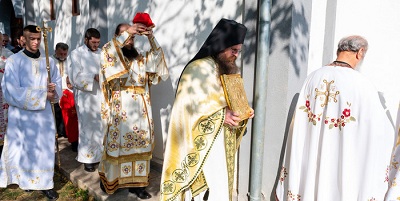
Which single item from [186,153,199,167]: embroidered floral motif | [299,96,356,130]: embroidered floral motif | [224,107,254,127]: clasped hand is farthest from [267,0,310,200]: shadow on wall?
[186,153,199,167]: embroidered floral motif

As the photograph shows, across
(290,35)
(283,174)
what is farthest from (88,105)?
(290,35)

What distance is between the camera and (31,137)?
4.14 metres

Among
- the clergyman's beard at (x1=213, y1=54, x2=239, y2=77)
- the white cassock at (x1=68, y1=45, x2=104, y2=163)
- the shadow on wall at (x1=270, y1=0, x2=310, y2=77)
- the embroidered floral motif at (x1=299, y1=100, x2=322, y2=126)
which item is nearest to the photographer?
the clergyman's beard at (x1=213, y1=54, x2=239, y2=77)

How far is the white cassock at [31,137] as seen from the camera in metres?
4.03

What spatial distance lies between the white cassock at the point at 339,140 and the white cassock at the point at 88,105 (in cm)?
303

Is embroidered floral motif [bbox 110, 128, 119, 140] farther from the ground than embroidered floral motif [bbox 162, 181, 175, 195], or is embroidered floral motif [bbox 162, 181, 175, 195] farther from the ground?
embroidered floral motif [bbox 110, 128, 119, 140]

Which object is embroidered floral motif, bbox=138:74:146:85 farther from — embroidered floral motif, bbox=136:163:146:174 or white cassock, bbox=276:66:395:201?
white cassock, bbox=276:66:395:201

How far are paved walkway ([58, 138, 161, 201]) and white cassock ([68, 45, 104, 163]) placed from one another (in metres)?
0.22

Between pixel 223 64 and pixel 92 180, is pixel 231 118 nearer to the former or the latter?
pixel 223 64

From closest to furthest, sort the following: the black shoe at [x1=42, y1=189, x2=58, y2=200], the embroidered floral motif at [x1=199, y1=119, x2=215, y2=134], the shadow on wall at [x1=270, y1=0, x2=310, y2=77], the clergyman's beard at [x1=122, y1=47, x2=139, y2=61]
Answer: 1. the embroidered floral motif at [x1=199, y1=119, x2=215, y2=134]
2. the shadow on wall at [x1=270, y1=0, x2=310, y2=77]
3. the clergyman's beard at [x1=122, y1=47, x2=139, y2=61]
4. the black shoe at [x1=42, y1=189, x2=58, y2=200]

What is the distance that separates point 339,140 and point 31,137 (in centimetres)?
353

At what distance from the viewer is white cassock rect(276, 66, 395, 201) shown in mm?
2750

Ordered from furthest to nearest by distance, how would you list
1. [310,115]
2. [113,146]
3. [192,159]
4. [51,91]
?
[51,91] < [113,146] < [310,115] < [192,159]

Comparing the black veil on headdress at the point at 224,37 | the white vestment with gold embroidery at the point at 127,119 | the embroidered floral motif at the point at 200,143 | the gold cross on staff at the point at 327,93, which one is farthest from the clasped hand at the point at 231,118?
the white vestment with gold embroidery at the point at 127,119
